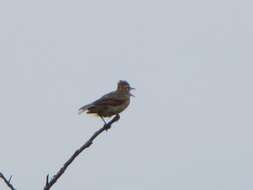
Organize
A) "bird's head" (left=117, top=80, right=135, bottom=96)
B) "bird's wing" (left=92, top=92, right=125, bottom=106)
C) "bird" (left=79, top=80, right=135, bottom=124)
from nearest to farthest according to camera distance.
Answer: "bird" (left=79, top=80, right=135, bottom=124), "bird's wing" (left=92, top=92, right=125, bottom=106), "bird's head" (left=117, top=80, right=135, bottom=96)

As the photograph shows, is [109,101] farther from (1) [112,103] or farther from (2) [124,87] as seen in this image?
(2) [124,87]

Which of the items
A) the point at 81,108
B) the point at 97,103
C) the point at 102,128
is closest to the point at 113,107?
the point at 97,103

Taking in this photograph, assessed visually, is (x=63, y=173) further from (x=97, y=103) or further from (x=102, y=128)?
(x=97, y=103)

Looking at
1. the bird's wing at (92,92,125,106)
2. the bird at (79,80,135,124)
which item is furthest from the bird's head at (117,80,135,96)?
the bird's wing at (92,92,125,106)

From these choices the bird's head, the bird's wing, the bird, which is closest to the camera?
the bird

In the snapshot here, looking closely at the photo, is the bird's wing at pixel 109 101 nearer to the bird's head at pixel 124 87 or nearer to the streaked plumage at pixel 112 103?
the streaked plumage at pixel 112 103

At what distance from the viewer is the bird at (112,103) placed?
11.6 m

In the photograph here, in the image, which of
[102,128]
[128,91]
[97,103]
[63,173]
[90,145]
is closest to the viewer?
[63,173]

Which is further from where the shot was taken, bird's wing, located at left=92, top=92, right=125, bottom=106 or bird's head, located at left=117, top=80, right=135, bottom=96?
bird's head, located at left=117, top=80, right=135, bottom=96

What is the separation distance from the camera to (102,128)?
18.1ft

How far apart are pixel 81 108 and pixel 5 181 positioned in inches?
252

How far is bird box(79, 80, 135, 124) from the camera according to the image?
1165cm

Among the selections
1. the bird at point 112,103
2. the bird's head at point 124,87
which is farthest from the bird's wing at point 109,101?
the bird's head at point 124,87

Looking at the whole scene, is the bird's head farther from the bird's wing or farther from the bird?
the bird's wing
